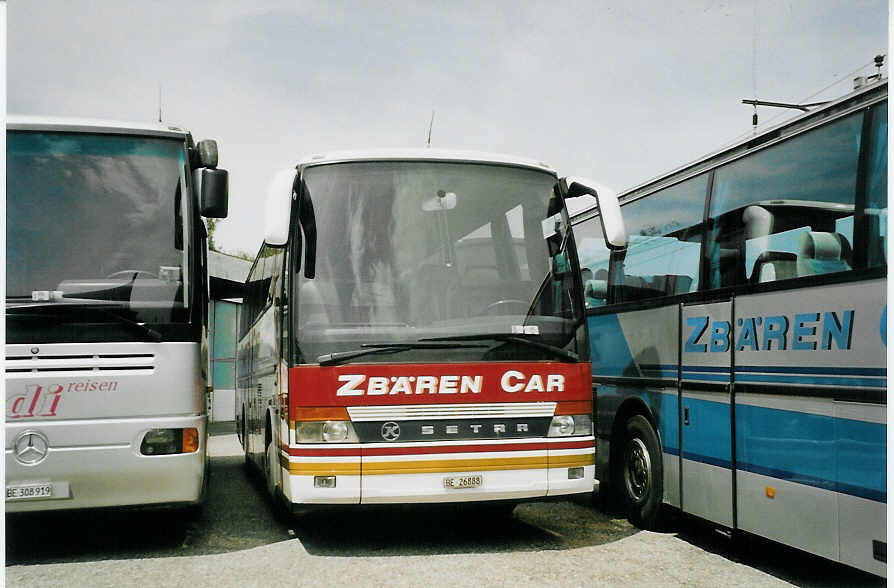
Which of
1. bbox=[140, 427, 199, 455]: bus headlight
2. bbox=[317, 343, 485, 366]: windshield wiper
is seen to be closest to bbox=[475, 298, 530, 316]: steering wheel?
bbox=[317, 343, 485, 366]: windshield wiper

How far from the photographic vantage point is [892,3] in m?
5.13

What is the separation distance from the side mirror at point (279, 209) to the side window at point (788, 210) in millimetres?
3226

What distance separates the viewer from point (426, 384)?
6.66 meters

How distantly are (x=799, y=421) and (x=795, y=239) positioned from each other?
3.91ft

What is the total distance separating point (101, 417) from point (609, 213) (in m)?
3.99

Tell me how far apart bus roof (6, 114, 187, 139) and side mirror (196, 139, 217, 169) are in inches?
7.4

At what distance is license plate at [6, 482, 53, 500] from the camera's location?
20.3 ft

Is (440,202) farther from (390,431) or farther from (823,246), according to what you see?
(823,246)

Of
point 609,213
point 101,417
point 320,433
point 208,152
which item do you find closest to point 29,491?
point 101,417

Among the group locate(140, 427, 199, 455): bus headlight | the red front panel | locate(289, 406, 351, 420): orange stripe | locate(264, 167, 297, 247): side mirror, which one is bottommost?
locate(140, 427, 199, 455): bus headlight

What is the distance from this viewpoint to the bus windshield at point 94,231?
6.39m

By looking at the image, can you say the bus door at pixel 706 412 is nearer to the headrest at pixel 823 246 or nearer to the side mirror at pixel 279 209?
the headrest at pixel 823 246

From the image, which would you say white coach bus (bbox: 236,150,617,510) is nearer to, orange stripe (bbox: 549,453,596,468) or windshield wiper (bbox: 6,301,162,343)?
orange stripe (bbox: 549,453,596,468)

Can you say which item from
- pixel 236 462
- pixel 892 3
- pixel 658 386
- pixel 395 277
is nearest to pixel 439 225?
pixel 395 277
